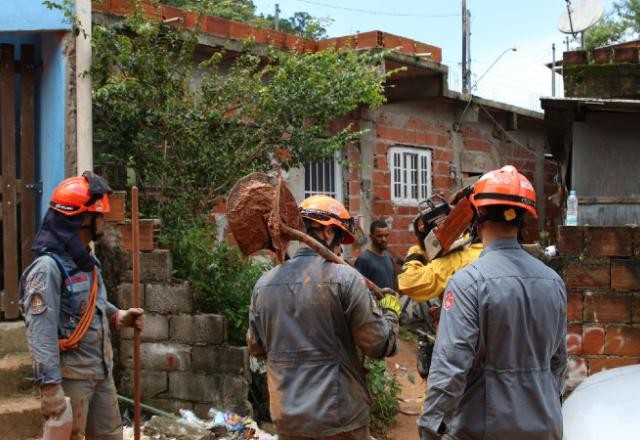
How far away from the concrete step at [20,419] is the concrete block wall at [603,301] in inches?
148

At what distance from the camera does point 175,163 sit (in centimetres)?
702

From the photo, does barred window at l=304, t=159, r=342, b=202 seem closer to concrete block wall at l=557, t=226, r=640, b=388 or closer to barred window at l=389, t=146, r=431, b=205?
barred window at l=389, t=146, r=431, b=205

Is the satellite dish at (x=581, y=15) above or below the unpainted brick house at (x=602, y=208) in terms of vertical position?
above

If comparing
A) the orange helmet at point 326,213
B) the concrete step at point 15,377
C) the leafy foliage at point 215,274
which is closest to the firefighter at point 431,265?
the orange helmet at point 326,213

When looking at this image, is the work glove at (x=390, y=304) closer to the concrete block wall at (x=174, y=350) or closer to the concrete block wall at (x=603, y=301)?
the concrete block wall at (x=603, y=301)

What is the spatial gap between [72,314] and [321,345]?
1.67 m

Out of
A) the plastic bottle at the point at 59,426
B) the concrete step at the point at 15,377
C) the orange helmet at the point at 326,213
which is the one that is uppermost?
the orange helmet at the point at 326,213

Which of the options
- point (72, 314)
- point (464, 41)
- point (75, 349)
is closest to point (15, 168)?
point (72, 314)

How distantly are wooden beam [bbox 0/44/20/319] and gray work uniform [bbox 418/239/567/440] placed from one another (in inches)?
173

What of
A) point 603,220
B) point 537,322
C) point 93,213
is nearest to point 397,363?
point 603,220

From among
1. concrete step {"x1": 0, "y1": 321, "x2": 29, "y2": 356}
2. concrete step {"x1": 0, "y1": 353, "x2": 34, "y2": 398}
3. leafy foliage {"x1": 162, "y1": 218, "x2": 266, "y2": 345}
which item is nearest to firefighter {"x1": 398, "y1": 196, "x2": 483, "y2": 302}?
leafy foliage {"x1": 162, "y1": 218, "x2": 266, "y2": 345}

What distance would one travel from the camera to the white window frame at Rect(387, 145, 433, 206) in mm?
11414

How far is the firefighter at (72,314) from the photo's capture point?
3.92m

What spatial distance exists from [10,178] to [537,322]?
15.8 ft
